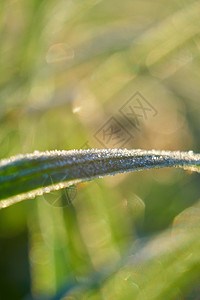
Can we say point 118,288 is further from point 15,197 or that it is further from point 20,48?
point 20,48

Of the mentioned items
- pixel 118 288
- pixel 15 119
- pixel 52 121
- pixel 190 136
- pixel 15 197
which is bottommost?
pixel 190 136

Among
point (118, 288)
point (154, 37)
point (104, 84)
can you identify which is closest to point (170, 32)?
point (154, 37)

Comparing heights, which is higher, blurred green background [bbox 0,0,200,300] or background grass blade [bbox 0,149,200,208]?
background grass blade [bbox 0,149,200,208]

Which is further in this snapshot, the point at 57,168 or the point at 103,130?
the point at 103,130

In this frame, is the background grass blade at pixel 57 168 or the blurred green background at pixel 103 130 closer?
the background grass blade at pixel 57 168

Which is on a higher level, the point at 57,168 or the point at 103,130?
the point at 57,168
